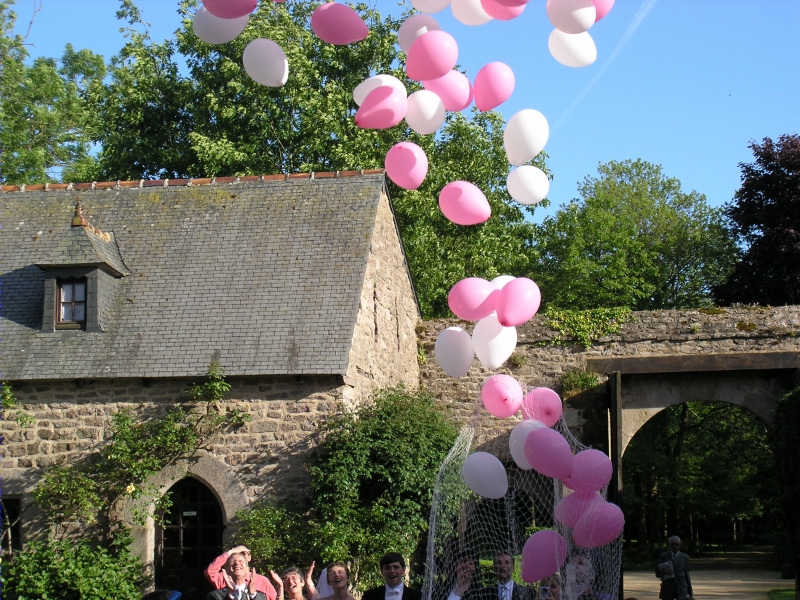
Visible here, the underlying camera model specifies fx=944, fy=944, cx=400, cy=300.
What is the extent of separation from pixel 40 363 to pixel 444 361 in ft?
21.8

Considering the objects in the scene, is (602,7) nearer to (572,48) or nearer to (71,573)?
(572,48)

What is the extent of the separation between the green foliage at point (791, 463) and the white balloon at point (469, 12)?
7.51 metres

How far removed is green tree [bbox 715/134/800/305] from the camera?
2316cm

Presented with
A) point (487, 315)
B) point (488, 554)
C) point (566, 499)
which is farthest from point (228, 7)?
point (488, 554)

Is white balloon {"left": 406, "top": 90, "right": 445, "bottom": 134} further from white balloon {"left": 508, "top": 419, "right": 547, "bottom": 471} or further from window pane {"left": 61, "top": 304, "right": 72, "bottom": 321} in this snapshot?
window pane {"left": 61, "top": 304, "right": 72, "bottom": 321}

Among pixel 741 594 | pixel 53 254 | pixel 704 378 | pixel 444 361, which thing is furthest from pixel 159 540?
pixel 741 594

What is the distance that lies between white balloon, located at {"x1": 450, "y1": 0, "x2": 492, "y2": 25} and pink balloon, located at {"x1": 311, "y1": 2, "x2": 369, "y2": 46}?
654mm

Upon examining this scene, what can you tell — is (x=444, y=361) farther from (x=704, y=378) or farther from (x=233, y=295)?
(x=704, y=378)

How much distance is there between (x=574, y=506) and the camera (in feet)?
22.2

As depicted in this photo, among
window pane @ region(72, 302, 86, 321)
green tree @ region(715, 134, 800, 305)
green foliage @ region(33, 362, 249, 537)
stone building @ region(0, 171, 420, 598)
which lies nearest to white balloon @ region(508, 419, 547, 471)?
stone building @ region(0, 171, 420, 598)

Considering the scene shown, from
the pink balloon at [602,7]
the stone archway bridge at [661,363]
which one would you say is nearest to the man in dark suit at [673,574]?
the stone archway bridge at [661,363]

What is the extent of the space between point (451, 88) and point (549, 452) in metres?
2.63

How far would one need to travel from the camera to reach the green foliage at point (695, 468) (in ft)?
77.2

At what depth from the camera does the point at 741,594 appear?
49.4 feet
